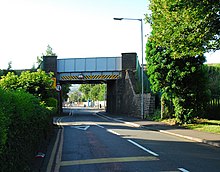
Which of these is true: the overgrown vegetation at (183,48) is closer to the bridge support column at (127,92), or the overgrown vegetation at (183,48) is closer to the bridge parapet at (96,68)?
the bridge support column at (127,92)

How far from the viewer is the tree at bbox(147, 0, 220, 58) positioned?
531 inches

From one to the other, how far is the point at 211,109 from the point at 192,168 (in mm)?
19752

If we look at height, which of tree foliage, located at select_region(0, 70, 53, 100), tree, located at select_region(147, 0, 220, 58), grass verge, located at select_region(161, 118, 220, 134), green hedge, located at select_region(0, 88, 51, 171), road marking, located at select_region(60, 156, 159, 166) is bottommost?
road marking, located at select_region(60, 156, 159, 166)

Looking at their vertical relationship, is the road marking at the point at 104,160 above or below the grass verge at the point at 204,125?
below

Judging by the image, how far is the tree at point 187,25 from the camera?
13500 millimetres

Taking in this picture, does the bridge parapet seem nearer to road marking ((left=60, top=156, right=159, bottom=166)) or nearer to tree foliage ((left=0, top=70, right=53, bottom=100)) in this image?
tree foliage ((left=0, top=70, right=53, bottom=100))

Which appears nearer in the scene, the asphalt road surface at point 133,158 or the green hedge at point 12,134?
the green hedge at point 12,134

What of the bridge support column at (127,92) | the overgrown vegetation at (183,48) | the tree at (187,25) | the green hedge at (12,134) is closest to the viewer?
the green hedge at (12,134)

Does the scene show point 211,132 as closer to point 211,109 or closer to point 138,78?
point 211,109

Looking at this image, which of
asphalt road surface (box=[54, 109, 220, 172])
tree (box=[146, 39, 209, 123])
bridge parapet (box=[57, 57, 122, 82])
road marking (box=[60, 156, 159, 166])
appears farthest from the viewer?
bridge parapet (box=[57, 57, 122, 82])

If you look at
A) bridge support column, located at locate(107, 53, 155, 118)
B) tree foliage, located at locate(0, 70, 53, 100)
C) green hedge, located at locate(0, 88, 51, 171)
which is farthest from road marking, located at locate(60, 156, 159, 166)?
bridge support column, located at locate(107, 53, 155, 118)

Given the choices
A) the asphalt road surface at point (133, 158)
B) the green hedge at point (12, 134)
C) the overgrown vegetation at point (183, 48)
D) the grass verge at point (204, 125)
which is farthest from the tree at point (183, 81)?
the green hedge at point (12, 134)

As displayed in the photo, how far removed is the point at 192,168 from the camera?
868 cm

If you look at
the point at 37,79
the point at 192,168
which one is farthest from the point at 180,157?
the point at 37,79
